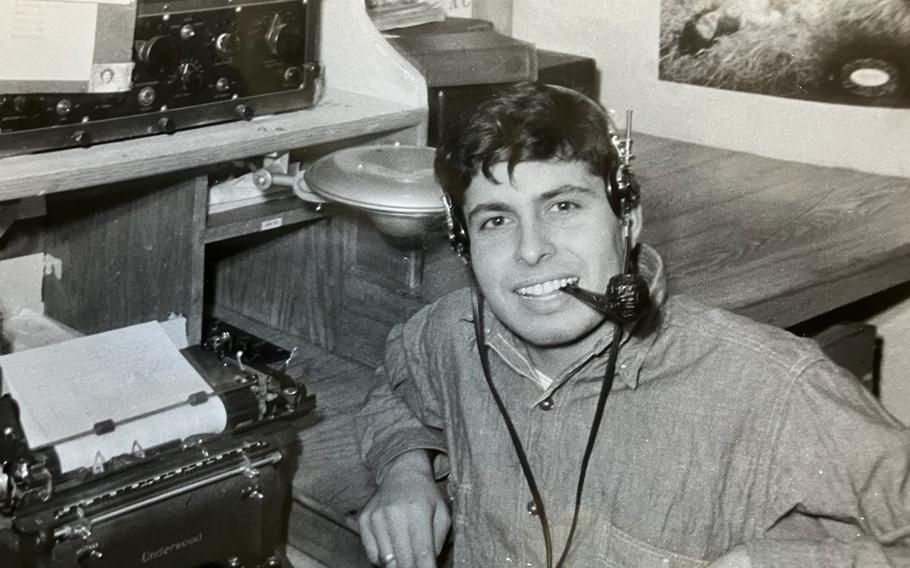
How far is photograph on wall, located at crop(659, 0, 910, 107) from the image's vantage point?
1964 mm

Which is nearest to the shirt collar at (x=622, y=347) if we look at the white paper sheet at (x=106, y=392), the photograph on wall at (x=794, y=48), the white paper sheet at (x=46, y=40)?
the white paper sheet at (x=106, y=392)

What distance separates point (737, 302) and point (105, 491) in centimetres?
89

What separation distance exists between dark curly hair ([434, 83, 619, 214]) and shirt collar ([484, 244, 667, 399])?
0.39ft

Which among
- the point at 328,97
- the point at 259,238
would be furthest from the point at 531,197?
the point at 259,238

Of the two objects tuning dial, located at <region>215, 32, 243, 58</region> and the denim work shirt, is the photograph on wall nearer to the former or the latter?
the denim work shirt

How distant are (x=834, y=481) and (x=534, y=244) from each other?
0.40 m

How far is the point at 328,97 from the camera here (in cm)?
169

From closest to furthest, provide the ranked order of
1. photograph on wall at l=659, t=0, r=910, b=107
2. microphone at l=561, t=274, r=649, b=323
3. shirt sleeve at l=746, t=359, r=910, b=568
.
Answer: shirt sleeve at l=746, t=359, r=910, b=568 < microphone at l=561, t=274, r=649, b=323 < photograph on wall at l=659, t=0, r=910, b=107

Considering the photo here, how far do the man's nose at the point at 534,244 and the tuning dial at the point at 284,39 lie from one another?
20.5 inches

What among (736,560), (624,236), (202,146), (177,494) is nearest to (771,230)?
(624,236)

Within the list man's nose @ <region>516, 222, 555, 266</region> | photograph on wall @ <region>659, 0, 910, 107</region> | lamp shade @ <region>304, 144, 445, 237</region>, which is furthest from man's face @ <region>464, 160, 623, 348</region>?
photograph on wall @ <region>659, 0, 910, 107</region>

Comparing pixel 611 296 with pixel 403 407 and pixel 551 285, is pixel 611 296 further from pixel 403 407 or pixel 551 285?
pixel 403 407

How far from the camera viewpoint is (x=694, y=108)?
2.25m

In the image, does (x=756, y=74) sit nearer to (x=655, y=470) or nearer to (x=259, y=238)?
(x=259, y=238)
